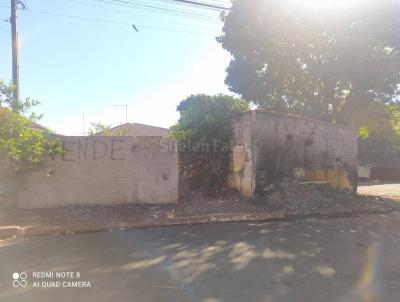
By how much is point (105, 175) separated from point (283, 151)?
580cm

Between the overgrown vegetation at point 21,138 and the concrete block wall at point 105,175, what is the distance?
0.34 m

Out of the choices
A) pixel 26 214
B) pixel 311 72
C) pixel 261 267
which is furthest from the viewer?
pixel 311 72

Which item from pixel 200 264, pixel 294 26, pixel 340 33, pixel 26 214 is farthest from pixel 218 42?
pixel 200 264

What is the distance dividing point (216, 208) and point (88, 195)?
354cm

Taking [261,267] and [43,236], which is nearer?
[261,267]

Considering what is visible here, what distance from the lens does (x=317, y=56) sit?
49.2ft

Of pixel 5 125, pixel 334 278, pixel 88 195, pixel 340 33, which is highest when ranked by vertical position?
pixel 340 33

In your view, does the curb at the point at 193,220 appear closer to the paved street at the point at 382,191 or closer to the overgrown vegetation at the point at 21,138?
the overgrown vegetation at the point at 21,138

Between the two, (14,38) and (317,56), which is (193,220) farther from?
(317,56)

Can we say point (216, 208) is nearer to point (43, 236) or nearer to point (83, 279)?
point (43, 236)

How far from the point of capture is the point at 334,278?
426 centimetres

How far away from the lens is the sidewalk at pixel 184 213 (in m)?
7.28

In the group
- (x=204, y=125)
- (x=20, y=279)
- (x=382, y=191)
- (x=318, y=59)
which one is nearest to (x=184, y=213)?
(x=204, y=125)

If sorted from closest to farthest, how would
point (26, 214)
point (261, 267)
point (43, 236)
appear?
point (261, 267) < point (43, 236) < point (26, 214)
